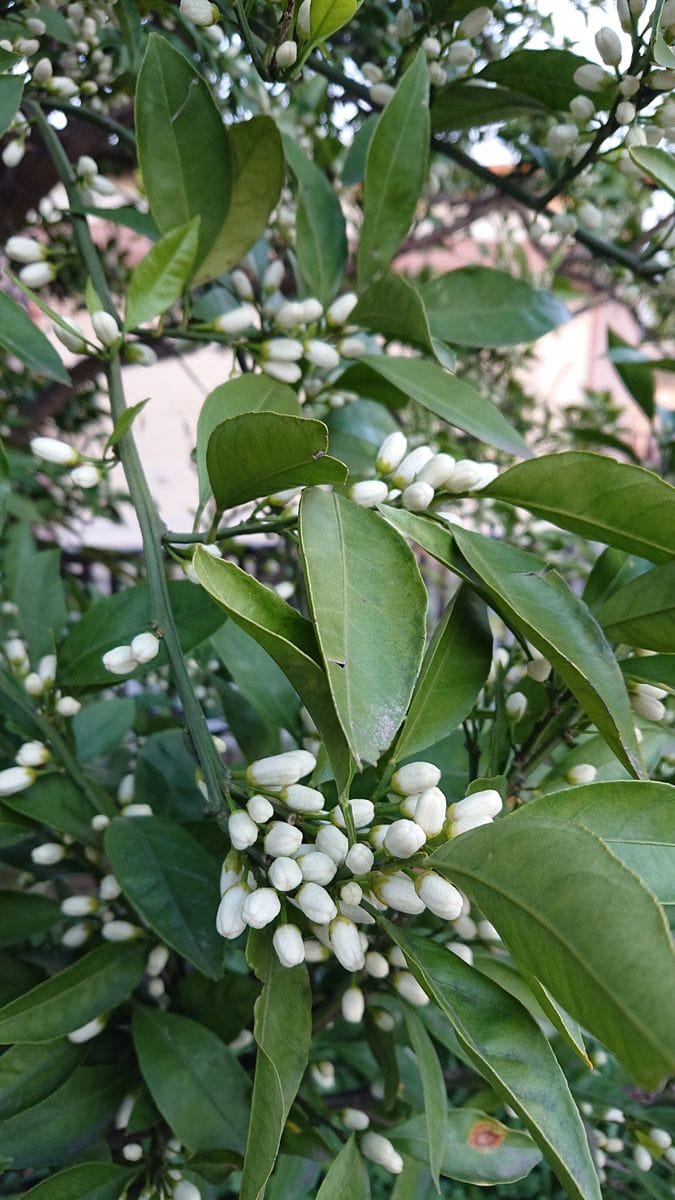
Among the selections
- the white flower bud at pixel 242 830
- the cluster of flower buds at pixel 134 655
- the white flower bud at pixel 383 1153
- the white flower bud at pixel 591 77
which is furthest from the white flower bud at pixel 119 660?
the white flower bud at pixel 591 77

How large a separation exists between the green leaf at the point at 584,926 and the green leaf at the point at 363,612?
0.19 feet

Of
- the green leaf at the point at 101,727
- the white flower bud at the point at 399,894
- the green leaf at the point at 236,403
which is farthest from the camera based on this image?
the green leaf at the point at 101,727

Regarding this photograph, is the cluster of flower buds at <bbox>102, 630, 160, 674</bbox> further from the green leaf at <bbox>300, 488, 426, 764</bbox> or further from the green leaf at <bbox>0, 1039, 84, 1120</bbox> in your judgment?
the green leaf at <bbox>0, 1039, 84, 1120</bbox>

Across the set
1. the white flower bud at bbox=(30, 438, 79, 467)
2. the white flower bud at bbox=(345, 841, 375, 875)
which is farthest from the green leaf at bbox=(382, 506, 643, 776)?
the white flower bud at bbox=(30, 438, 79, 467)

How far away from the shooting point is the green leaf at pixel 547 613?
0.36 m

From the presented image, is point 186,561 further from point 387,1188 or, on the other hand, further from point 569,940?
point 387,1188

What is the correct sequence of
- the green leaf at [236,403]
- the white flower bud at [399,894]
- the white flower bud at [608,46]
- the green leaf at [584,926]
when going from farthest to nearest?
the white flower bud at [608,46]
the green leaf at [236,403]
the white flower bud at [399,894]
the green leaf at [584,926]

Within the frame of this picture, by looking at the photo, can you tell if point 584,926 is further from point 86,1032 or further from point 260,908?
point 86,1032

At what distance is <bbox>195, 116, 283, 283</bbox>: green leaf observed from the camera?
517 millimetres

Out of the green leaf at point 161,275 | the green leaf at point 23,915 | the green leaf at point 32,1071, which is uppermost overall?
the green leaf at point 161,275

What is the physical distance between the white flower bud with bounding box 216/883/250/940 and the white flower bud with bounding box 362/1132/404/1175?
239 millimetres

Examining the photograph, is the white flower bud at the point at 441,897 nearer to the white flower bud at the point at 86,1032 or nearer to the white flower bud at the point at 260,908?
the white flower bud at the point at 260,908

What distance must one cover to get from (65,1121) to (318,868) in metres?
0.29

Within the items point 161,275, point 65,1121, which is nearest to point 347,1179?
point 65,1121
